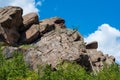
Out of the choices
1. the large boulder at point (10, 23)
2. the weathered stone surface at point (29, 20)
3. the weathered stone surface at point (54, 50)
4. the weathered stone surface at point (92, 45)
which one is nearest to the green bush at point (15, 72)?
the weathered stone surface at point (54, 50)

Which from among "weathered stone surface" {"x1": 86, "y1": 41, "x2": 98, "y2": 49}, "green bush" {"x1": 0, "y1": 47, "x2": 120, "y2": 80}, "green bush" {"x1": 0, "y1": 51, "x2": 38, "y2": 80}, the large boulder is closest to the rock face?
the large boulder

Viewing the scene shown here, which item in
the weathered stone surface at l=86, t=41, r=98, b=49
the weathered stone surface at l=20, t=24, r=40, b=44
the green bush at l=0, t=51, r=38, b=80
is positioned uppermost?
the weathered stone surface at l=86, t=41, r=98, b=49

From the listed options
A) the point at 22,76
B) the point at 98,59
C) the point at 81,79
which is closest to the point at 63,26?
the point at 98,59

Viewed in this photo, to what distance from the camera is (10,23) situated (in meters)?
97.4

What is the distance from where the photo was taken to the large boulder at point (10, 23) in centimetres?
9612

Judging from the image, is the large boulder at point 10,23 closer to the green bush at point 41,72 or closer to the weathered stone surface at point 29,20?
the weathered stone surface at point 29,20

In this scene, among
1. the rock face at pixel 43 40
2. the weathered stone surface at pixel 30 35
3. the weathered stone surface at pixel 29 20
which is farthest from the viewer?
the weathered stone surface at pixel 29 20

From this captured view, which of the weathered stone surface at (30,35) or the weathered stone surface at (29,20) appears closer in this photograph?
the weathered stone surface at (30,35)

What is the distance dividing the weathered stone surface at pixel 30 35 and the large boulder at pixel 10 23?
1694 mm

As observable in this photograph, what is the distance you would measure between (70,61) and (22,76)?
72.1 feet

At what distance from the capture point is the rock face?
294 feet

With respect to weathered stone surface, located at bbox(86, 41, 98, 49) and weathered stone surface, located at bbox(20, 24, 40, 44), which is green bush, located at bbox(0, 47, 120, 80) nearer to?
weathered stone surface, located at bbox(20, 24, 40, 44)

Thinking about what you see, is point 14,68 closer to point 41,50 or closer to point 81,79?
point 81,79

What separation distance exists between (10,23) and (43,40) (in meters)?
8.89
